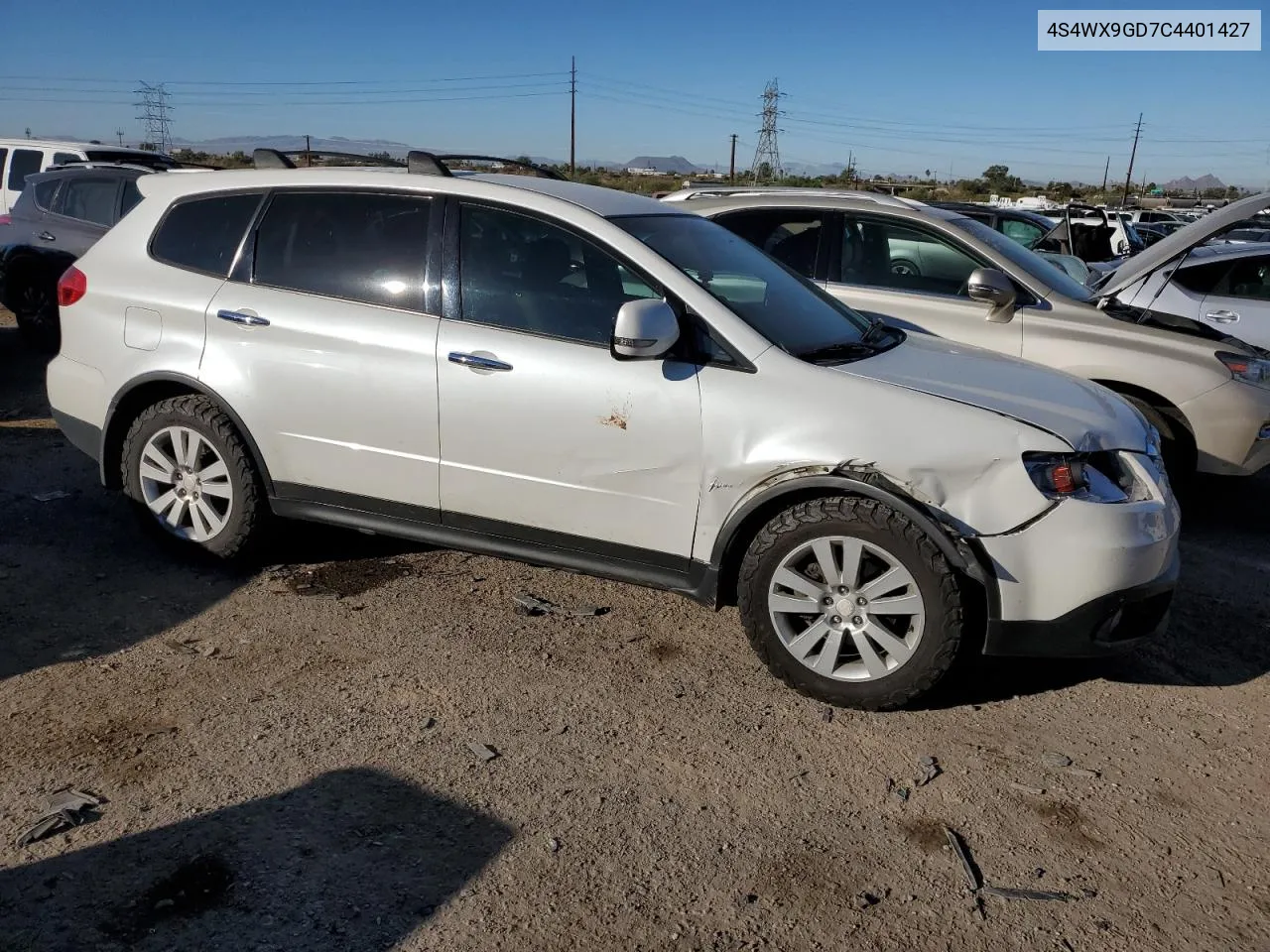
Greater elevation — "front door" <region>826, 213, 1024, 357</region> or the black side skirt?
"front door" <region>826, 213, 1024, 357</region>

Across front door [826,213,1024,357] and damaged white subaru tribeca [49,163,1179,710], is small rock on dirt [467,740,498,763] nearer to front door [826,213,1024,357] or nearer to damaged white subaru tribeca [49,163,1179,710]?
damaged white subaru tribeca [49,163,1179,710]

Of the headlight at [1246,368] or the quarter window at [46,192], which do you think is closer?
the headlight at [1246,368]

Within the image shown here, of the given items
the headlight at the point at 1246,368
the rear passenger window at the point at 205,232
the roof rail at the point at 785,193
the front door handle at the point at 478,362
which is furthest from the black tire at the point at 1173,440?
the rear passenger window at the point at 205,232

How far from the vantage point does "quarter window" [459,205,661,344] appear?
4086mm

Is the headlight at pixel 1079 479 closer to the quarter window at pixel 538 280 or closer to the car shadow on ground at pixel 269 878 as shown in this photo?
the quarter window at pixel 538 280

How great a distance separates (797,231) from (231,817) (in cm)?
507

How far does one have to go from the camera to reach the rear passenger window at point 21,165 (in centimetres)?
1309

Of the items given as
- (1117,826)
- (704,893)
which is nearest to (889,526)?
(1117,826)

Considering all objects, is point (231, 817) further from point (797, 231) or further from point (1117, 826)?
point (797, 231)

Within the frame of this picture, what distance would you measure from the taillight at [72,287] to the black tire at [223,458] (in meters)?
0.66

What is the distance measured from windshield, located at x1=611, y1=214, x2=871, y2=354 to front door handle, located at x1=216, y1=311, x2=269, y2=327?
159 centimetres

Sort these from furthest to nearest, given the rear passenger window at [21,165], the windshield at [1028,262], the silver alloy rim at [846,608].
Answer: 1. the rear passenger window at [21,165]
2. the windshield at [1028,262]
3. the silver alloy rim at [846,608]

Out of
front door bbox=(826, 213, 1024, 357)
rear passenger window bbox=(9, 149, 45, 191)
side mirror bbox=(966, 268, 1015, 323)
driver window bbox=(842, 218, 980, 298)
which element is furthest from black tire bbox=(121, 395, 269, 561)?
rear passenger window bbox=(9, 149, 45, 191)

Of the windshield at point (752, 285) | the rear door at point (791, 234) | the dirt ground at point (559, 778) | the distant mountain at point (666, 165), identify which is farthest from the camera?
the distant mountain at point (666, 165)
